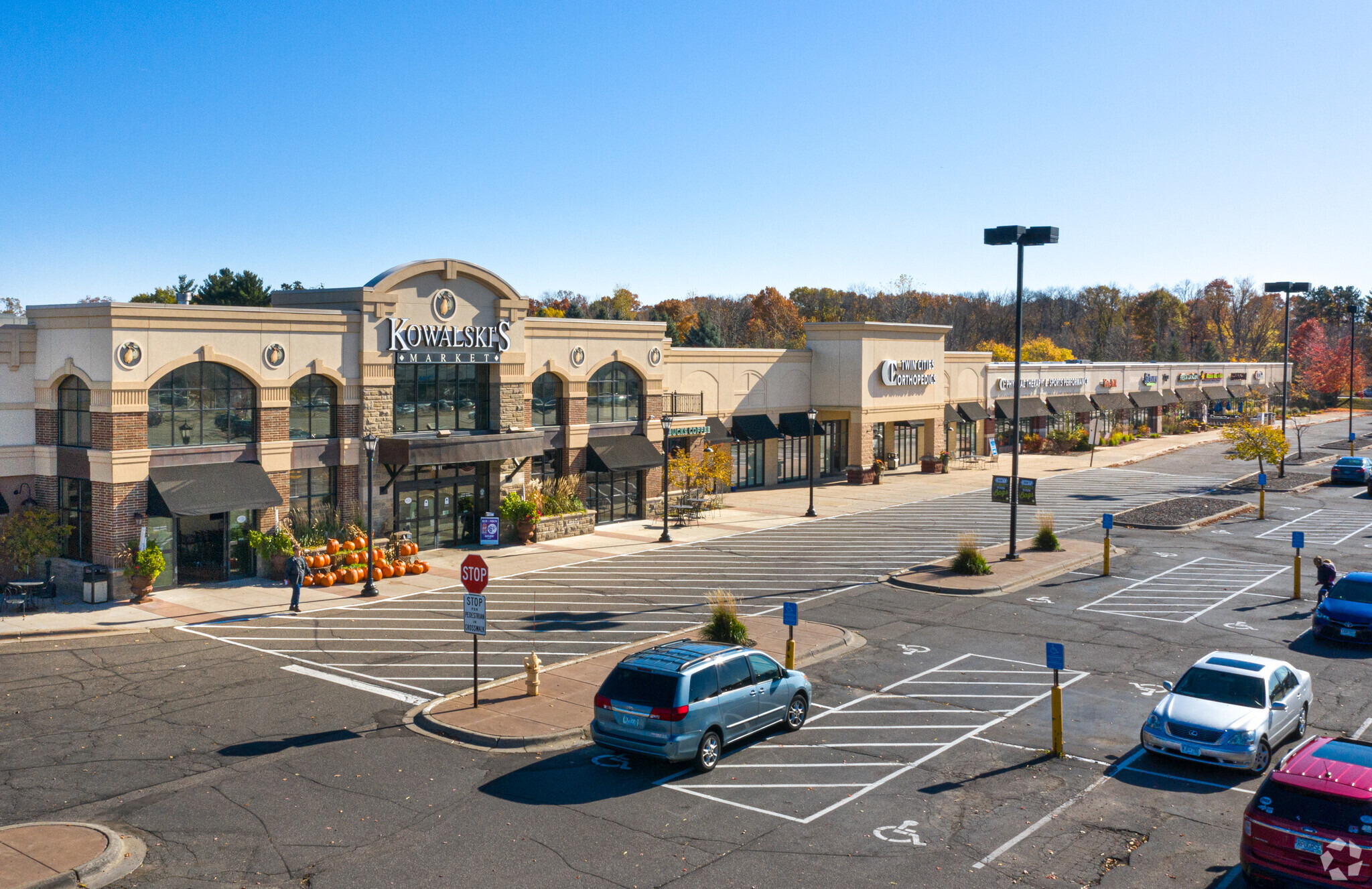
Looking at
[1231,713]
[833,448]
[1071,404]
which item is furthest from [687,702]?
[1071,404]

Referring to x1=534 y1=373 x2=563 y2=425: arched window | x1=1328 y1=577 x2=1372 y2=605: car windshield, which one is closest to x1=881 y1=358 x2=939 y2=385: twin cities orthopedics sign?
x1=534 y1=373 x2=563 y2=425: arched window

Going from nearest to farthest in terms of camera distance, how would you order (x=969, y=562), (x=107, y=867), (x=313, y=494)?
(x=107, y=867) < (x=969, y=562) < (x=313, y=494)

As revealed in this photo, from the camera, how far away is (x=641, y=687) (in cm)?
1555

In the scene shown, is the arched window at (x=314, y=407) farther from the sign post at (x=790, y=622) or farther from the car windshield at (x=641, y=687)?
the car windshield at (x=641, y=687)

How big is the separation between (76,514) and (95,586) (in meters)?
3.27

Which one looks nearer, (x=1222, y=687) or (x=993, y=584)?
(x=1222, y=687)

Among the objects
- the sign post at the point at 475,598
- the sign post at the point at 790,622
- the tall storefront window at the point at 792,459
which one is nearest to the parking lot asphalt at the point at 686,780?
the sign post at the point at 790,622

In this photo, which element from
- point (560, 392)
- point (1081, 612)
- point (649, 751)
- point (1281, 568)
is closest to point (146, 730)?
point (649, 751)

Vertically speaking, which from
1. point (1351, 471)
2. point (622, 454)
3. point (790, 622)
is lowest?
point (790, 622)

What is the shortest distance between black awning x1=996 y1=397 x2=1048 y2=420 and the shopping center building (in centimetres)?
2563

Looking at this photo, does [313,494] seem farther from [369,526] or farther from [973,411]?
[973,411]

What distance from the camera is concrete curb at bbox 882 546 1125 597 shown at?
29344mm

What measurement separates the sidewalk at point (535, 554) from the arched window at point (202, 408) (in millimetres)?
4148

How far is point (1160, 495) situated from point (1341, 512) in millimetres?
7834
